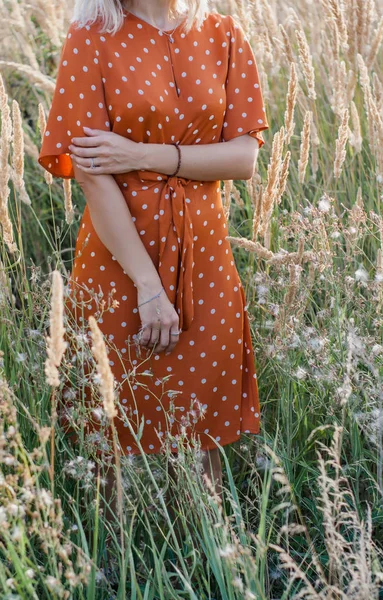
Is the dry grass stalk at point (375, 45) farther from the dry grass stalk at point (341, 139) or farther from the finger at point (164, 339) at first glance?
the finger at point (164, 339)

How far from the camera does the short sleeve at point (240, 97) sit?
2066 mm

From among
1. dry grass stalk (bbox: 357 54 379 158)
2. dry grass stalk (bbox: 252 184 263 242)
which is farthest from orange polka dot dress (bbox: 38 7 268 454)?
dry grass stalk (bbox: 357 54 379 158)

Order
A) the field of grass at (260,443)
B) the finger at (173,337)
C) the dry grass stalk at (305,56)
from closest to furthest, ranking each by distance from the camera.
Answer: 1. the field of grass at (260,443)
2. the finger at (173,337)
3. the dry grass stalk at (305,56)

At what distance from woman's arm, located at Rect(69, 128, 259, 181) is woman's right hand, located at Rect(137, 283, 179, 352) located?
0.30 meters

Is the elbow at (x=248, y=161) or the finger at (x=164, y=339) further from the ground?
the elbow at (x=248, y=161)

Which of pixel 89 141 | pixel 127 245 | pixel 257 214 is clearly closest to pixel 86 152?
pixel 89 141

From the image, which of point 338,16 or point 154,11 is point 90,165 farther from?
point 338,16

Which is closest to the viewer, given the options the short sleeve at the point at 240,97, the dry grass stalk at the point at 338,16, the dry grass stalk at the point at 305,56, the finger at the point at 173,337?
the finger at the point at 173,337

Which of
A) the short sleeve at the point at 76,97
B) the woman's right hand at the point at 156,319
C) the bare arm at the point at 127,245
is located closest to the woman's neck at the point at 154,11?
the short sleeve at the point at 76,97

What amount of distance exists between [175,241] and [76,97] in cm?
43

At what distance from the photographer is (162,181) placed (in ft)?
6.55

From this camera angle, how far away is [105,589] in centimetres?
161

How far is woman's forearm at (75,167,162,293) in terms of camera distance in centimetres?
189

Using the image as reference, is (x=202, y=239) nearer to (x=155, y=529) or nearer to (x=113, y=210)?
(x=113, y=210)
